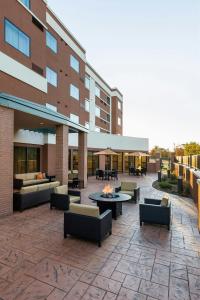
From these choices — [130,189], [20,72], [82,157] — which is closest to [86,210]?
[130,189]

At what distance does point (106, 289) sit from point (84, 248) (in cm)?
154

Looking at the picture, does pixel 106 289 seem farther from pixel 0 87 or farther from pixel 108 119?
pixel 108 119

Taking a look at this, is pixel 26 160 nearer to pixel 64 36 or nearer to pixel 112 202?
pixel 112 202

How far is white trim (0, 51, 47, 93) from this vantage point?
10906 millimetres

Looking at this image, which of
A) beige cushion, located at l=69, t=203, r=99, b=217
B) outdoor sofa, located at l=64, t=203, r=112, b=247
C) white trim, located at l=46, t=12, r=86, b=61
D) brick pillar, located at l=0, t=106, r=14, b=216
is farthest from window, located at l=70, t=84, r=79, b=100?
outdoor sofa, located at l=64, t=203, r=112, b=247

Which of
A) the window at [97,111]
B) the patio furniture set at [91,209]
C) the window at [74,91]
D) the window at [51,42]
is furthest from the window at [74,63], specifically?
the patio furniture set at [91,209]

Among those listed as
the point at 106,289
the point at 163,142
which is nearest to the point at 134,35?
the point at 106,289

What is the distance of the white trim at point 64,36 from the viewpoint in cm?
1747

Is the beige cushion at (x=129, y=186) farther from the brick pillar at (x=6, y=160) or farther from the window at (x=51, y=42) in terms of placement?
the window at (x=51, y=42)

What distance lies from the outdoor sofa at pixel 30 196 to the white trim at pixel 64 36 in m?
16.9

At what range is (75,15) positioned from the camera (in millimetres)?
11977

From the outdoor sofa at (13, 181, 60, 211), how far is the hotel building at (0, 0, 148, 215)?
40 centimetres

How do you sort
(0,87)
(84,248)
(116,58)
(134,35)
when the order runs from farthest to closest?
(116,58) < (134,35) < (0,87) < (84,248)

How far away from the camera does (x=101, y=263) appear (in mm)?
3914
